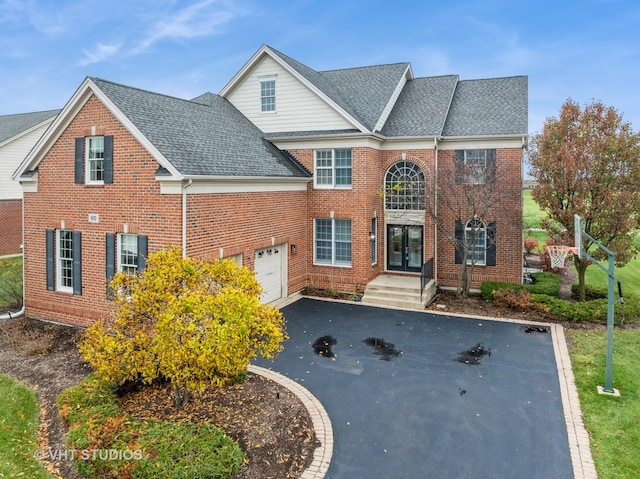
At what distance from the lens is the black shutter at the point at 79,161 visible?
506 inches

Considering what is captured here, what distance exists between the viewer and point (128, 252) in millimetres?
12438

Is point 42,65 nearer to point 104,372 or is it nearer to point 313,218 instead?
point 313,218

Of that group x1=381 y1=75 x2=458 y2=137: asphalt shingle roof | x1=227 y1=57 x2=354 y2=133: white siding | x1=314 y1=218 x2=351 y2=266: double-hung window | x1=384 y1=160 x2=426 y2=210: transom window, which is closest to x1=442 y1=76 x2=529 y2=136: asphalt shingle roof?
x1=381 y1=75 x2=458 y2=137: asphalt shingle roof

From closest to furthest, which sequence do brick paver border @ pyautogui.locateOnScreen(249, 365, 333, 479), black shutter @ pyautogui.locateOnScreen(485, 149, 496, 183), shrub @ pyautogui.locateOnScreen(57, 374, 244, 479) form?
shrub @ pyautogui.locateOnScreen(57, 374, 244, 479)
brick paver border @ pyautogui.locateOnScreen(249, 365, 333, 479)
black shutter @ pyautogui.locateOnScreen(485, 149, 496, 183)

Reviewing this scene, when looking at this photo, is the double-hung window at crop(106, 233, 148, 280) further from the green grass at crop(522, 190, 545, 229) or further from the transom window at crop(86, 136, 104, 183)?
the green grass at crop(522, 190, 545, 229)

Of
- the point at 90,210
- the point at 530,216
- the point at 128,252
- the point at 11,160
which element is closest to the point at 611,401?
the point at 128,252

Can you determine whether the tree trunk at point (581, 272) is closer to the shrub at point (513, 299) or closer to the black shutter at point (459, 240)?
the shrub at point (513, 299)

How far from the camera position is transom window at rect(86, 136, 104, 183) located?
1267 cm

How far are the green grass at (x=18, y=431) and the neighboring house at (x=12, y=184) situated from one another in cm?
2248

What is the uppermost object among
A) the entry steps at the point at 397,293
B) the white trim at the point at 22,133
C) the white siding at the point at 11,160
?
the white trim at the point at 22,133

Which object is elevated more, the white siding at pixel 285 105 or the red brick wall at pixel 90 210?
the white siding at pixel 285 105

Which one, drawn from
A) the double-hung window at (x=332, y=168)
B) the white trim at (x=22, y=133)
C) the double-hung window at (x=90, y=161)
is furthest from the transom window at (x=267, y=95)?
the white trim at (x=22, y=133)

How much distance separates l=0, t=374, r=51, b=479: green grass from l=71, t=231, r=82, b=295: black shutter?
3.69 m

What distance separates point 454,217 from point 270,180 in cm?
810
